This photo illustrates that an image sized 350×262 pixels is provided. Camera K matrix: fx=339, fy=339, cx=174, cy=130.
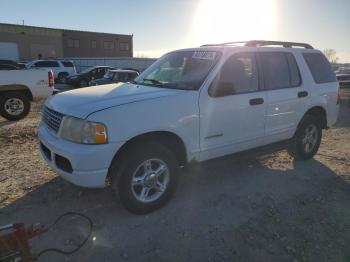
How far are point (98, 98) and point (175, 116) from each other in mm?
905

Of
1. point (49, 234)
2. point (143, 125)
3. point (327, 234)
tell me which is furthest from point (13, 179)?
point (327, 234)

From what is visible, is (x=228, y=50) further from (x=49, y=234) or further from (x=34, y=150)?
(x=34, y=150)

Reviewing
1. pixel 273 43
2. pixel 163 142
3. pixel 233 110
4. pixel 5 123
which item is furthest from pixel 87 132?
pixel 5 123

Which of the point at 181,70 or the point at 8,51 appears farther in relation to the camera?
the point at 8,51

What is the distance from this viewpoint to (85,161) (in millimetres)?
3420

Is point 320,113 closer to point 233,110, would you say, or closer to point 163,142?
point 233,110

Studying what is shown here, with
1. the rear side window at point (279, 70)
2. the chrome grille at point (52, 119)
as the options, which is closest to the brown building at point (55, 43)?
the chrome grille at point (52, 119)

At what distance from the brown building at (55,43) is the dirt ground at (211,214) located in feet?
140

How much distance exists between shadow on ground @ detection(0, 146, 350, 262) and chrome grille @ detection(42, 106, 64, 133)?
957mm

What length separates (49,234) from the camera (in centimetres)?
354

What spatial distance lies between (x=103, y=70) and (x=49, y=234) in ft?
67.0

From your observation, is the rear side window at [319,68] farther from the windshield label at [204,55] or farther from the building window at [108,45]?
the building window at [108,45]

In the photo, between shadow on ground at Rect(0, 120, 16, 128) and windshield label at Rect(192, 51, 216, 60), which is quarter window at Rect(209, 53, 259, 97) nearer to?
windshield label at Rect(192, 51, 216, 60)

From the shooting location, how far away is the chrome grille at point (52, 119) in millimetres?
3844
